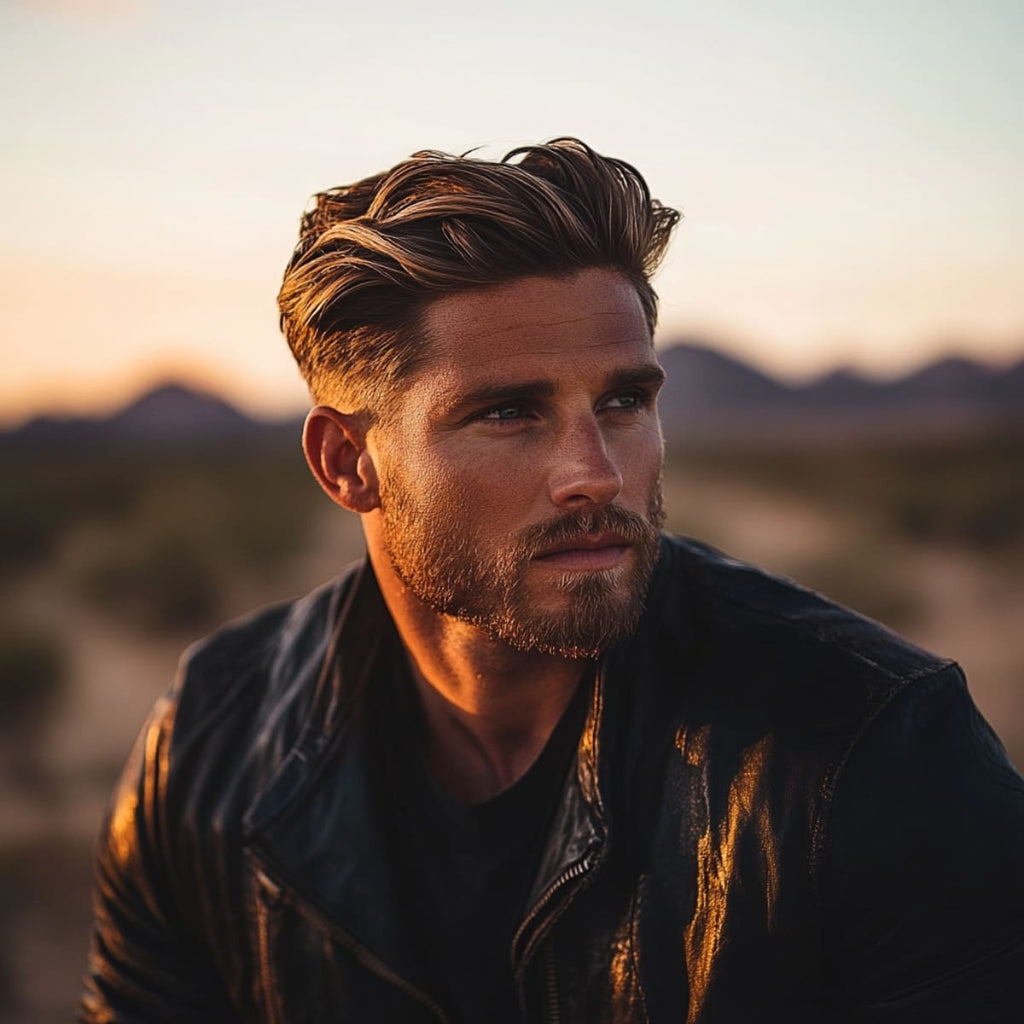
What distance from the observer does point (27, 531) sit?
67.9 ft

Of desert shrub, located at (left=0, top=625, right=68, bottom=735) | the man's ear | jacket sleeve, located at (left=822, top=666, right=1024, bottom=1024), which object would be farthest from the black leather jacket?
desert shrub, located at (left=0, top=625, right=68, bottom=735)

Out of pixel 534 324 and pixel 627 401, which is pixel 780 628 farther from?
pixel 534 324

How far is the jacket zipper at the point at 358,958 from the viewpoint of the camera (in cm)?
265

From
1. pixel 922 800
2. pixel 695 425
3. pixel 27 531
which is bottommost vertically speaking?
pixel 922 800

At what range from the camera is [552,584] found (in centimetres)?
254

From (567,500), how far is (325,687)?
96cm

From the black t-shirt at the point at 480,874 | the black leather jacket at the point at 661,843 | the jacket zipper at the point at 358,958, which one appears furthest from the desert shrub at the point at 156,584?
the black t-shirt at the point at 480,874

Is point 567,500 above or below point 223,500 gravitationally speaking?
below

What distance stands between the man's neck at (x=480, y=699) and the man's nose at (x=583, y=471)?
481mm

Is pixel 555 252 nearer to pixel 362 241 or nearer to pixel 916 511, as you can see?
pixel 362 241

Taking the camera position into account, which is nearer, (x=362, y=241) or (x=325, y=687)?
(x=362, y=241)

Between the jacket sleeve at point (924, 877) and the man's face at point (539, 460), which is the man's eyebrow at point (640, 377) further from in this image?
the jacket sleeve at point (924, 877)

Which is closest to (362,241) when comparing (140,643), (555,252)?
(555,252)

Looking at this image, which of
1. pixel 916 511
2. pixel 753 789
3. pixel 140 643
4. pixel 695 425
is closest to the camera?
pixel 753 789
